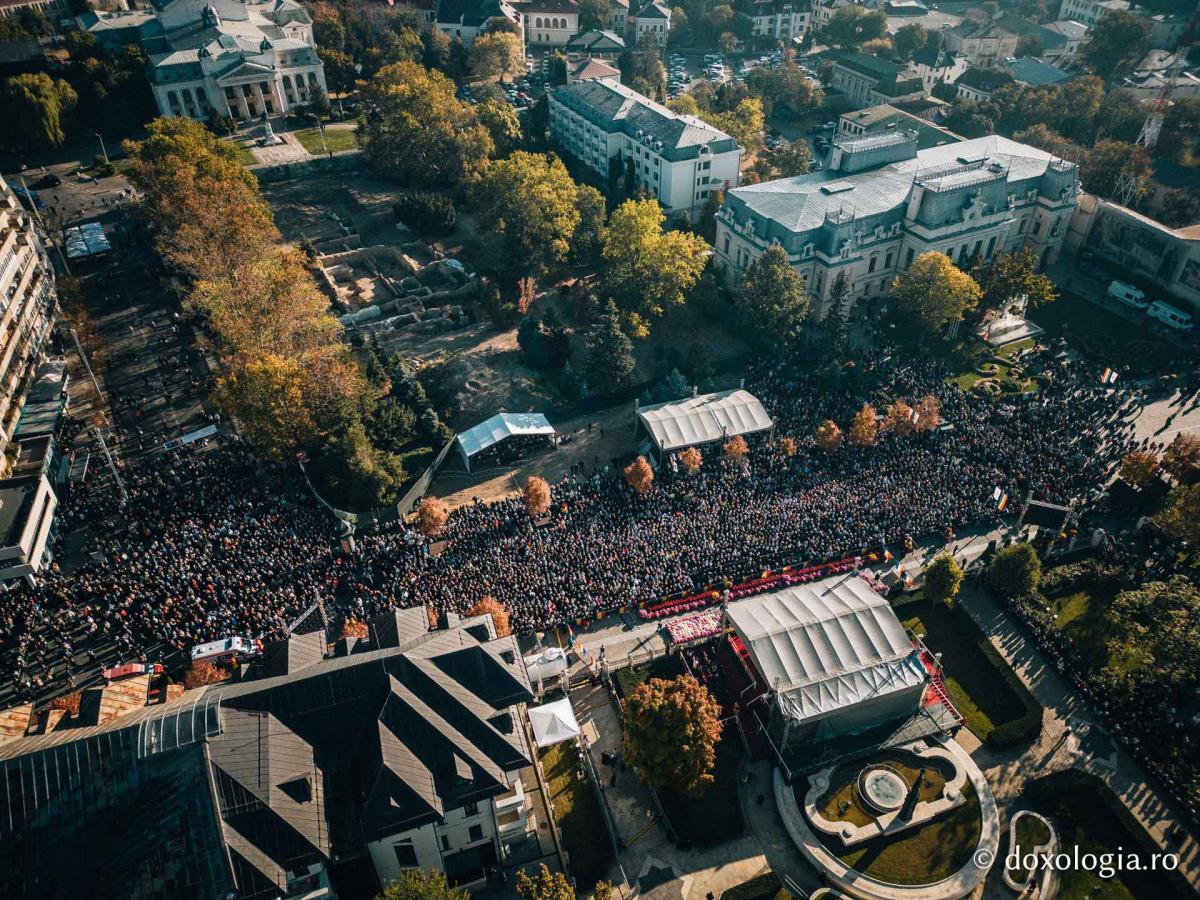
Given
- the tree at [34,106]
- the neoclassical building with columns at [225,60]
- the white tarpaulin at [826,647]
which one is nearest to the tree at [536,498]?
the white tarpaulin at [826,647]

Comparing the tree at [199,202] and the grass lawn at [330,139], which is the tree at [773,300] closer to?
the tree at [199,202]

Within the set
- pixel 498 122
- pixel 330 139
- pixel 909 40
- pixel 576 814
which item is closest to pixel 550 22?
pixel 330 139

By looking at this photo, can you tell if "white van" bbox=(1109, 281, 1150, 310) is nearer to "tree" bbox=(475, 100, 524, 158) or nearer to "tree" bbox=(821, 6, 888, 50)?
"tree" bbox=(475, 100, 524, 158)

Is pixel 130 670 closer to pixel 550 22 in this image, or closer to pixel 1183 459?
pixel 1183 459

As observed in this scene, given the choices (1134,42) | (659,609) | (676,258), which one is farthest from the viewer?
(1134,42)

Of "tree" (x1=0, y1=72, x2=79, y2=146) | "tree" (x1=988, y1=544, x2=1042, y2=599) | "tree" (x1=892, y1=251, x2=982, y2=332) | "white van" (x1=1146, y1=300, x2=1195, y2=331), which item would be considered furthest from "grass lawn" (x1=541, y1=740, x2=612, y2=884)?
"tree" (x1=0, y1=72, x2=79, y2=146)

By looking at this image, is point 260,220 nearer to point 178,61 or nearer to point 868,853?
point 178,61

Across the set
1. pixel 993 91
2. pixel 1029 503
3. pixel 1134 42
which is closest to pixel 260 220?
pixel 1029 503
